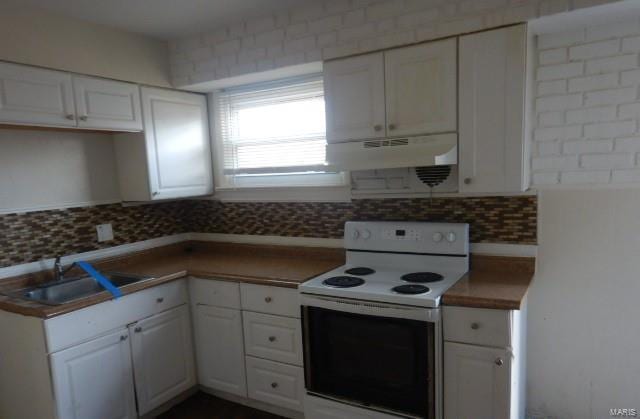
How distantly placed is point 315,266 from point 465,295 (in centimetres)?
104

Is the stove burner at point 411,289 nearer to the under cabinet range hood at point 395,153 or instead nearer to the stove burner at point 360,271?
the stove burner at point 360,271

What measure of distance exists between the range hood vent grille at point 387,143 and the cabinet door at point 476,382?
39.6 inches

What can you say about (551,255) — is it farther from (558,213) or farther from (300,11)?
(300,11)

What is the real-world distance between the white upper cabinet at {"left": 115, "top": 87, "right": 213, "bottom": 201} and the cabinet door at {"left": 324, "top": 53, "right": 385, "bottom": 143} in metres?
1.18

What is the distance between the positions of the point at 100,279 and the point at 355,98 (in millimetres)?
1758

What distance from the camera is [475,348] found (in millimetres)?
1844

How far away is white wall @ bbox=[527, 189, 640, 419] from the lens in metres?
2.06

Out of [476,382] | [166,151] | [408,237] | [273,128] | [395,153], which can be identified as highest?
[273,128]

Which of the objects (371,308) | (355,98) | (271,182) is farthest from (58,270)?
(355,98)

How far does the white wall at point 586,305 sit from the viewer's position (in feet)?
6.77

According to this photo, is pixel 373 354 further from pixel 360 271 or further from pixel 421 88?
pixel 421 88

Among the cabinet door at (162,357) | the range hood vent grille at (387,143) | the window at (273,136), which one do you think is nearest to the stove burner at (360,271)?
the window at (273,136)

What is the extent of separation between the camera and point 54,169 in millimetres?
2596

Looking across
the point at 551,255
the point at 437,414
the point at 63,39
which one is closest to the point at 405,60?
the point at 551,255
